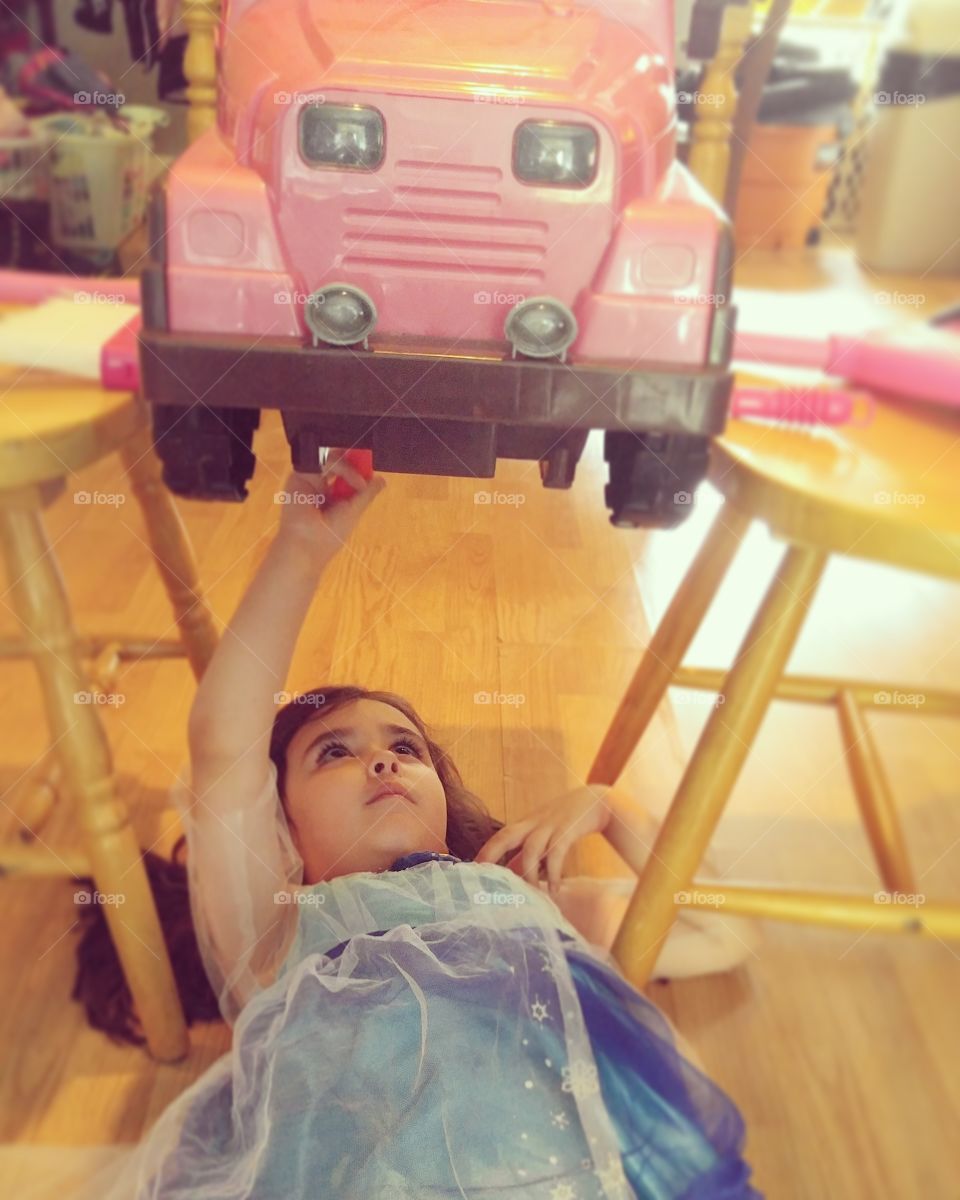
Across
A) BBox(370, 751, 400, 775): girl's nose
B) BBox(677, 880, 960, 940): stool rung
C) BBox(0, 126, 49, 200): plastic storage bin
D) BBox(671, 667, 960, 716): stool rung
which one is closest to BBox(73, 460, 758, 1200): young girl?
BBox(370, 751, 400, 775): girl's nose

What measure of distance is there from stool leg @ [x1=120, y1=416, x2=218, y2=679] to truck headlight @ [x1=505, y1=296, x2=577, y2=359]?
6.0 inches

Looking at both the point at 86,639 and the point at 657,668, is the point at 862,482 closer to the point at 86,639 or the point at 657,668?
the point at 657,668

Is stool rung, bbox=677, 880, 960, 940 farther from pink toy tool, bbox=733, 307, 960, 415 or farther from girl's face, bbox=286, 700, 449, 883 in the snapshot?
pink toy tool, bbox=733, 307, 960, 415

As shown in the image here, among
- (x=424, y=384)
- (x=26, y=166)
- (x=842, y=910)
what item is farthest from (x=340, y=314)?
(x=26, y=166)

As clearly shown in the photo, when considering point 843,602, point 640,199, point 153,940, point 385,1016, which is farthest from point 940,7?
point 153,940

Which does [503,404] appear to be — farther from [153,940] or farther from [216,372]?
[153,940]

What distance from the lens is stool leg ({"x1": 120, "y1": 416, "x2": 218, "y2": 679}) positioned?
0.42 meters

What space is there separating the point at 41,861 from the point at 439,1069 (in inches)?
11.3

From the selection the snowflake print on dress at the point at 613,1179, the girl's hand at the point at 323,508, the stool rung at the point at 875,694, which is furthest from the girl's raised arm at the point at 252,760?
the stool rung at the point at 875,694

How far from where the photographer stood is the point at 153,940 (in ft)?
2.06

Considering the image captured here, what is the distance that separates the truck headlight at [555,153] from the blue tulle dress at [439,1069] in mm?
321

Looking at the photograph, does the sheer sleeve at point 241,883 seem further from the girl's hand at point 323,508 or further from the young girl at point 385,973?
the girl's hand at point 323,508

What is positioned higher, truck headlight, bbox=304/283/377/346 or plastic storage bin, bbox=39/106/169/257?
truck headlight, bbox=304/283/377/346

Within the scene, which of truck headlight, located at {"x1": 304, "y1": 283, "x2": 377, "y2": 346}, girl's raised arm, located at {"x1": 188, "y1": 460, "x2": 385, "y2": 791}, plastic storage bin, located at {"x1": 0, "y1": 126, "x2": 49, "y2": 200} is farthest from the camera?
plastic storage bin, located at {"x1": 0, "y1": 126, "x2": 49, "y2": 200}
